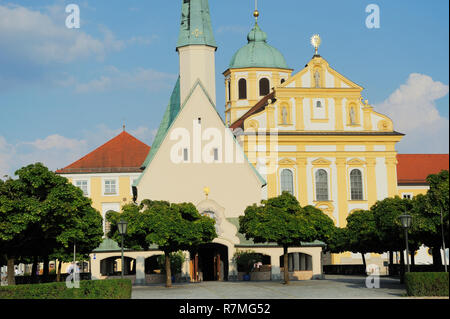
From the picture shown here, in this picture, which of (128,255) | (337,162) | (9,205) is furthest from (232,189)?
(9,205)

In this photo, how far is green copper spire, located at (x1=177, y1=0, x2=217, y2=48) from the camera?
70188mm

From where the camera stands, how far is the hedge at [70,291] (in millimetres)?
31859

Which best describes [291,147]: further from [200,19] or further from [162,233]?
[162,233]

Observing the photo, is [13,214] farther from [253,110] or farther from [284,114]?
[253,110]

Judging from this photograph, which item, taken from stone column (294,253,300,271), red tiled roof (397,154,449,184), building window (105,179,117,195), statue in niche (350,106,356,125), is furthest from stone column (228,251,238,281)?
red tiled roof (397,154,449,184)

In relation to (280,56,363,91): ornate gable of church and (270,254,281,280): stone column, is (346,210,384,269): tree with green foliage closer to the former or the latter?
(270,254,281,280): stone column

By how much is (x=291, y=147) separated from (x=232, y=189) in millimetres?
19360

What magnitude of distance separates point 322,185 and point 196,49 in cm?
2256

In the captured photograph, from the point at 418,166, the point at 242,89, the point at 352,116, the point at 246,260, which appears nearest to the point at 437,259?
the point at 246,260

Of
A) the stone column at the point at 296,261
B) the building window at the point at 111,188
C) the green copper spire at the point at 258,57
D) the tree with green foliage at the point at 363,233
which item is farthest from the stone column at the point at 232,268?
the green copper spire at the point at 258,57

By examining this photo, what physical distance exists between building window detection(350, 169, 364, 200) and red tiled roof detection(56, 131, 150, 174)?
81.8 feet

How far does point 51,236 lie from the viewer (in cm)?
4091

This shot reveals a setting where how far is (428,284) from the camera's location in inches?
1315
